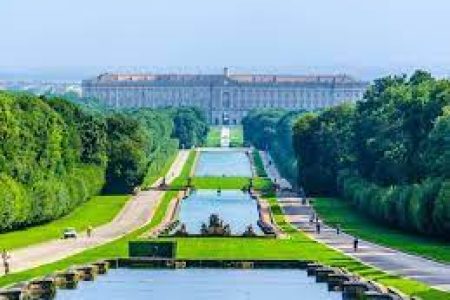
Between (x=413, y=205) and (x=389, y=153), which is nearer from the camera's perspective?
(x=413, y=205)

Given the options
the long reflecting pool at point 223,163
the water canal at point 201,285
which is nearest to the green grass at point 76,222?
the water canal at point 201,285

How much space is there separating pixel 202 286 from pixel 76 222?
1217 inches

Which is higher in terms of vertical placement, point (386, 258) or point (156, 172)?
point (386, 258)

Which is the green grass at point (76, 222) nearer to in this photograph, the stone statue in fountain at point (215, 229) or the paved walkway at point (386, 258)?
the stone statue in fountain at point (215, 229)

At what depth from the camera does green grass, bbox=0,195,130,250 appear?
58.3 meters

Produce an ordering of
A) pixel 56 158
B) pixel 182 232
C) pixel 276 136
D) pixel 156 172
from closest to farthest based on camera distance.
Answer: pixel 182 232 < pixel 56 158 < pixel 156 172 < pixel 276 136

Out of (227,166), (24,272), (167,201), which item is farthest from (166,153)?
(24,272)

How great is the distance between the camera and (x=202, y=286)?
4025 centimetres

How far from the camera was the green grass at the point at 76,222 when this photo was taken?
58312 millimetres

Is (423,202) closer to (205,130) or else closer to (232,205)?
(232,205)

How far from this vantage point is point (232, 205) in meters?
85.9

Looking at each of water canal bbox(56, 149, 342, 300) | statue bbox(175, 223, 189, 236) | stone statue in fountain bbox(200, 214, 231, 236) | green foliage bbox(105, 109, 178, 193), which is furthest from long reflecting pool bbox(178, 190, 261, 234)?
water canal bbox(56, 149, 342, 300)

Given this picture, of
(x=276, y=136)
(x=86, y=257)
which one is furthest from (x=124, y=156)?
(x=276, y=136)

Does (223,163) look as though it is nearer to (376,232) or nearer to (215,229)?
(376,232)
